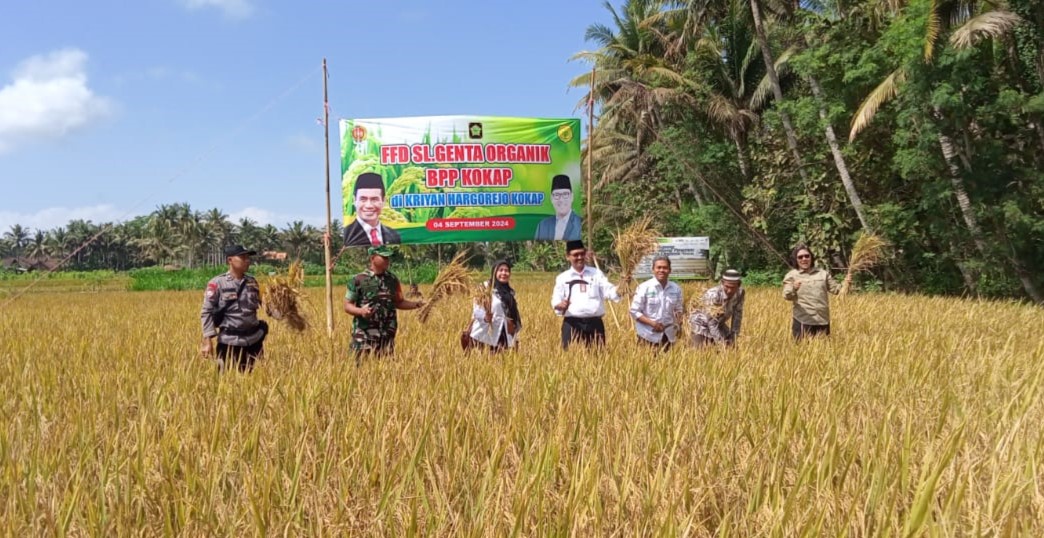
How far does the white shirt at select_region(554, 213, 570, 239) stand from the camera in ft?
27.2

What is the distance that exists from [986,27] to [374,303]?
39.4ft

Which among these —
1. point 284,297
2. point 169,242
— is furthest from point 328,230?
point 169,242

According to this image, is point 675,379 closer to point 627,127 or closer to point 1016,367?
point 1016,367

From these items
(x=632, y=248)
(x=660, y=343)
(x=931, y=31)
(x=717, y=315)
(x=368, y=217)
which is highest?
(x=931, y=31)

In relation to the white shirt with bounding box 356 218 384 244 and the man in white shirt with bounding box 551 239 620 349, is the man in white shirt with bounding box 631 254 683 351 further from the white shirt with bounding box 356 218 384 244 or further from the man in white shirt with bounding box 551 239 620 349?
the white shirt with bounding box 356 218 384 244

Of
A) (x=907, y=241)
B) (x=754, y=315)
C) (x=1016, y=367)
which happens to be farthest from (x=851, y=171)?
(x=1016, y=367)

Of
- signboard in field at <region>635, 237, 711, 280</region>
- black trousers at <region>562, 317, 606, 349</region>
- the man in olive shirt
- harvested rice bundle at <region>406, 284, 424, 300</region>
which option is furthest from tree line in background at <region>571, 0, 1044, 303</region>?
harvested rice bundle at <region>406, 284, 424, 300</region>

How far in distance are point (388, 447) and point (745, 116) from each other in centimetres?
2149

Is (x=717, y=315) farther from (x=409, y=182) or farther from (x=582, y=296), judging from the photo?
(x=409, y=182)

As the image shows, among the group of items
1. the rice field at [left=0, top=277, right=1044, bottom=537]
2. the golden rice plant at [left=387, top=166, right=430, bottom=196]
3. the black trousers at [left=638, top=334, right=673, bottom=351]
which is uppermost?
the golden rice plant at [left=387, top=166, right=430, bottom=196]

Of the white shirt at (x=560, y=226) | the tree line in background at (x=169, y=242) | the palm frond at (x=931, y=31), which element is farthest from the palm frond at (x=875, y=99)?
the tree line in background at (x=169, y=242)

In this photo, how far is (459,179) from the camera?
8.07 m

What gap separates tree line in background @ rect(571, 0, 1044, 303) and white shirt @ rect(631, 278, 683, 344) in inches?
129

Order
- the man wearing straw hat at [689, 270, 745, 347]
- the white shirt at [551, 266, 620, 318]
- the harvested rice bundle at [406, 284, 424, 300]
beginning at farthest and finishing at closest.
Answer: the harvested rice bundle at [406, 284, 424, 300] < the white shirt at [551, 266, 620, 318] < the man wearing straw hat at [689, 270, 745, 347]
